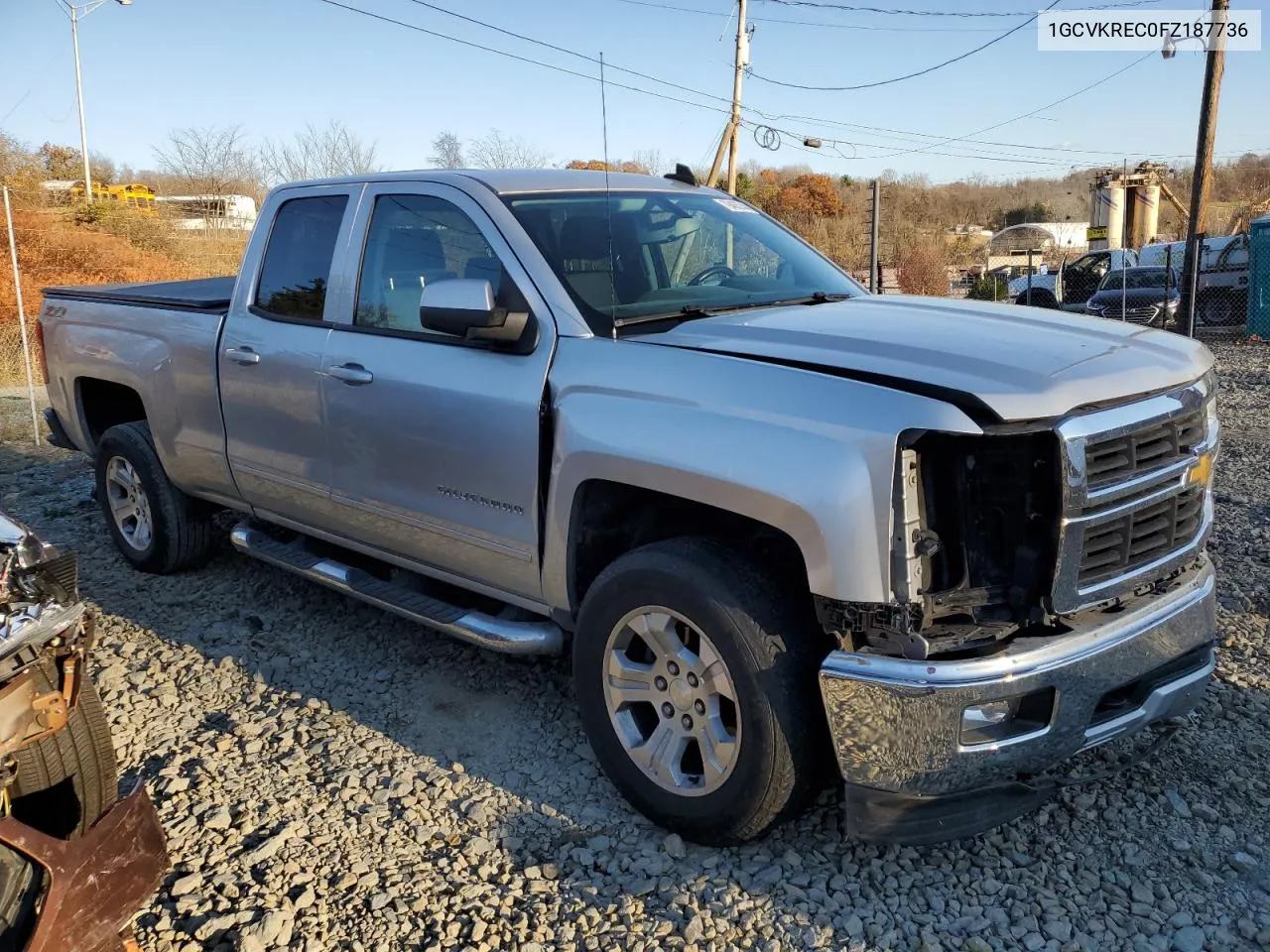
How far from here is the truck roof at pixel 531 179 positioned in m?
3.88

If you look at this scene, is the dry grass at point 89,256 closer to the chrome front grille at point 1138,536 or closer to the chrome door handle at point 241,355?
the chrome door handle at point 241,355

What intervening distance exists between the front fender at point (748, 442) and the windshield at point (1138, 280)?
19722 mm

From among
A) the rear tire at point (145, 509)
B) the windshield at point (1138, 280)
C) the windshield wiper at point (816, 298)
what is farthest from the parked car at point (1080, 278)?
the rear tire at point (145, 509)

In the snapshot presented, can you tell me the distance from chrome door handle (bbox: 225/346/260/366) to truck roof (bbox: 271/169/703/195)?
31.4 inches

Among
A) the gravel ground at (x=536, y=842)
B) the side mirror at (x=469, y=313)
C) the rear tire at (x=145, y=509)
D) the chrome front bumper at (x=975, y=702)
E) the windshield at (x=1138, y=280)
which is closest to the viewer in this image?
the chrome front bumper at (x=975, y=702)

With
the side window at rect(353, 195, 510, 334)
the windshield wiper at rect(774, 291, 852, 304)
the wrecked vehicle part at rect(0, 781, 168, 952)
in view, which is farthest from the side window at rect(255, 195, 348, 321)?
the wrecked vehicle part at rect(0, 781, 168, 952)

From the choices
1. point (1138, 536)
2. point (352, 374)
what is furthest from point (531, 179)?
point (1138, 536)

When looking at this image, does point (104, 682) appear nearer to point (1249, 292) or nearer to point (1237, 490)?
point (1237, 490)

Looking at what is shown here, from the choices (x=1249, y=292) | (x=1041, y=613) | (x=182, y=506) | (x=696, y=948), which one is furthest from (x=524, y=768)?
(x=1249, y=292)

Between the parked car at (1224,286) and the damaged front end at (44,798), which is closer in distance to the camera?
the damaged front end at (44,798)

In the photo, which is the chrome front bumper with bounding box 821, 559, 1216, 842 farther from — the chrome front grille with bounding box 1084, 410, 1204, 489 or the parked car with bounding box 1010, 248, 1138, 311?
the parked car with bounding box 1010, 248, 1138, 311

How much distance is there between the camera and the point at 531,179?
3986 mm

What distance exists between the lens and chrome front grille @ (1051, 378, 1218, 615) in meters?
2.57

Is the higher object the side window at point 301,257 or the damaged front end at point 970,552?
the side window at point 301,257
